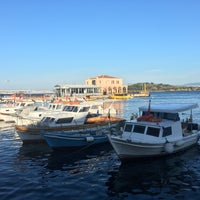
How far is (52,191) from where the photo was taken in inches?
602

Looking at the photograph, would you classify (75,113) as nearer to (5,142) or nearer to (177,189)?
(5,142)

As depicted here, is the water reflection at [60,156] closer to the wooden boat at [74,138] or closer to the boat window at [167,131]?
the wooden boat at [74,138]

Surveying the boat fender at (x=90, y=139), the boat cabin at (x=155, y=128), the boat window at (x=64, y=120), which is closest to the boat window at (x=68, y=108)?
the boat window at (x=64, y=120)

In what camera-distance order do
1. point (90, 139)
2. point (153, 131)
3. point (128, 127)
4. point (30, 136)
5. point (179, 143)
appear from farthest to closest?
point (30, 136) < point (90, 139) < point (179, 143) < point (128, 127) < point (153, 131)

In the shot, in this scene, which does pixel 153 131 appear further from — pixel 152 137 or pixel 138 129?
pixel 138 129

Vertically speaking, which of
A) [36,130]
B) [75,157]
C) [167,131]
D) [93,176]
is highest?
[167,131]

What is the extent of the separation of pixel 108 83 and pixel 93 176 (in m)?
147

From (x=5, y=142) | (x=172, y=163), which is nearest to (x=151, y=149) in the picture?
(x=172, y=163)

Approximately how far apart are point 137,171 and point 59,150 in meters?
8.22

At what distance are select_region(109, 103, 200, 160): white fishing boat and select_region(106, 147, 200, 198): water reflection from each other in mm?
791

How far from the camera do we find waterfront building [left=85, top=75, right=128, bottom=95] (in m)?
161

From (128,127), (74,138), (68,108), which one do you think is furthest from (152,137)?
(68,108)

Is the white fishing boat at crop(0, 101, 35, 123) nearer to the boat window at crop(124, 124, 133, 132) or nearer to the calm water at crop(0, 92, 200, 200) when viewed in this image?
the calm water at crop(0, 92, 200, 200)

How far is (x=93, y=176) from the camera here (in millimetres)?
17516
